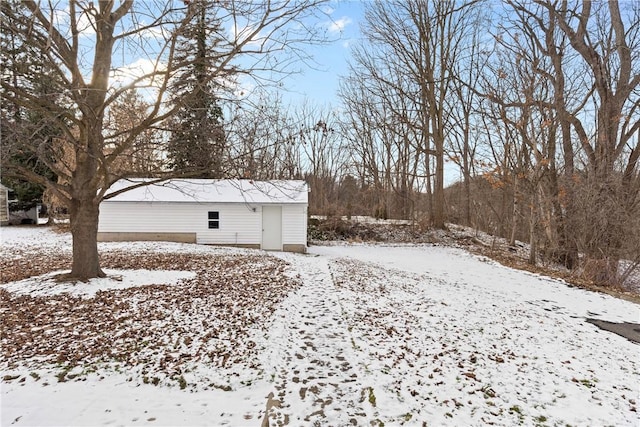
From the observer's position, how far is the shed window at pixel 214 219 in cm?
1645

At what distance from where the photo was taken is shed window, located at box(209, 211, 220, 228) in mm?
16453

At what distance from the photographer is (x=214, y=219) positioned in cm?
1647

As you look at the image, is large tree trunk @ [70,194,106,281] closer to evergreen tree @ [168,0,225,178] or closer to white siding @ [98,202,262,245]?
evergreen tree @ [168,0,225,178]

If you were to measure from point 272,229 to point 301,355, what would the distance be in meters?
12.2

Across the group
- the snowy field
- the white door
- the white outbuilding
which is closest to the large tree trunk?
the snowy field

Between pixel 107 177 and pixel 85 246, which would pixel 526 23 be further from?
pixel 85 246

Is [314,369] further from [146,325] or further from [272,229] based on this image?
[272,229]

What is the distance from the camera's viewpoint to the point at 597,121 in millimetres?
13539

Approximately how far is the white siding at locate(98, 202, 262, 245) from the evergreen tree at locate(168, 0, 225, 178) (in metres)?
8.85

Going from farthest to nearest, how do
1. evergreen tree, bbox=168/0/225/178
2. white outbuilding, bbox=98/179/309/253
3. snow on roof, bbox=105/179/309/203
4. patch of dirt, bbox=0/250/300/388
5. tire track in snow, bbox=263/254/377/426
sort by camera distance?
white outbuilding, bbox=98/179/309/253, snow on roof, bbox=105/179/309/203, evergreen tree, bbox=168/0/225/178, patch of dirt, bbox=0/250/300/388, tire track in snow, bbox=263/254/377/426

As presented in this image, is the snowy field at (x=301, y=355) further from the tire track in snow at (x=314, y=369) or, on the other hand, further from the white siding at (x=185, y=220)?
the white siding at (x=185, y=220)

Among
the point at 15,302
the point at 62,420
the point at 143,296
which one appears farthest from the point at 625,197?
the point at 15,302

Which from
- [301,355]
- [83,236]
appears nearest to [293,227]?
[83,236]

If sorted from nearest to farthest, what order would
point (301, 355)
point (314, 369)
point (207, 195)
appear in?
1. point (314, 369)
2. point (301, 355)
3. point (207, 195)
